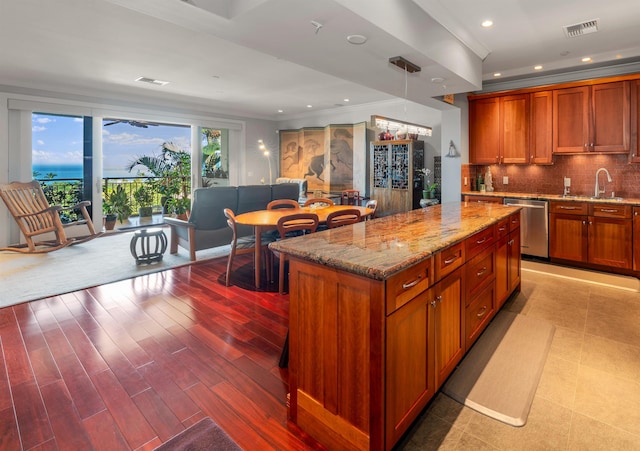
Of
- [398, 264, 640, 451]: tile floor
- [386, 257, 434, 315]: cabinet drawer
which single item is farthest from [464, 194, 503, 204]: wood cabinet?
[386, 257, 434, 315]: cabinet drawer

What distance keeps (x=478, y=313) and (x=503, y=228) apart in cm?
88

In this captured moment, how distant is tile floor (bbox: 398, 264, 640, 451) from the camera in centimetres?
167

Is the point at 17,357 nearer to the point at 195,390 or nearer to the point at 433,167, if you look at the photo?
the point at 195,390

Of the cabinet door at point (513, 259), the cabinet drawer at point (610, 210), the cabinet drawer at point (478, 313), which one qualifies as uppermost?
the cabinet drawer at point (610, 210)

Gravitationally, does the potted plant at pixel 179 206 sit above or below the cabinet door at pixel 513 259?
above

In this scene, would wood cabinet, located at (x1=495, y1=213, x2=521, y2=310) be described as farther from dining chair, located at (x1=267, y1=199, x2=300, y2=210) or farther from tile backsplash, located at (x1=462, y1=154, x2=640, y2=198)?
dining chair, located at (x1=267, y1=199, x2=300, y2=210)

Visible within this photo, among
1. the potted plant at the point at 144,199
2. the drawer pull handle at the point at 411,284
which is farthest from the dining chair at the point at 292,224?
the potted plant at the point at 144,199

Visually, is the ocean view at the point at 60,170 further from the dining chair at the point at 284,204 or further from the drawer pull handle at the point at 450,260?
the drawer pull handle at the point at 450,260

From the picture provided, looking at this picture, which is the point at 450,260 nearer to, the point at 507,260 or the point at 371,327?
the point at 371,327

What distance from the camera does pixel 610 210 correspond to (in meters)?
4.07

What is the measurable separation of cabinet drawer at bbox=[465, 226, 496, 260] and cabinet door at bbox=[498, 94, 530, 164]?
118 inches

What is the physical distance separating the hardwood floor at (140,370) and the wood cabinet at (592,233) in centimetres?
363

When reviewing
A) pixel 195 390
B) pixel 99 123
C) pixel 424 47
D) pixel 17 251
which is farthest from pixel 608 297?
pixel 99 123

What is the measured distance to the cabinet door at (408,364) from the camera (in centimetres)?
146
